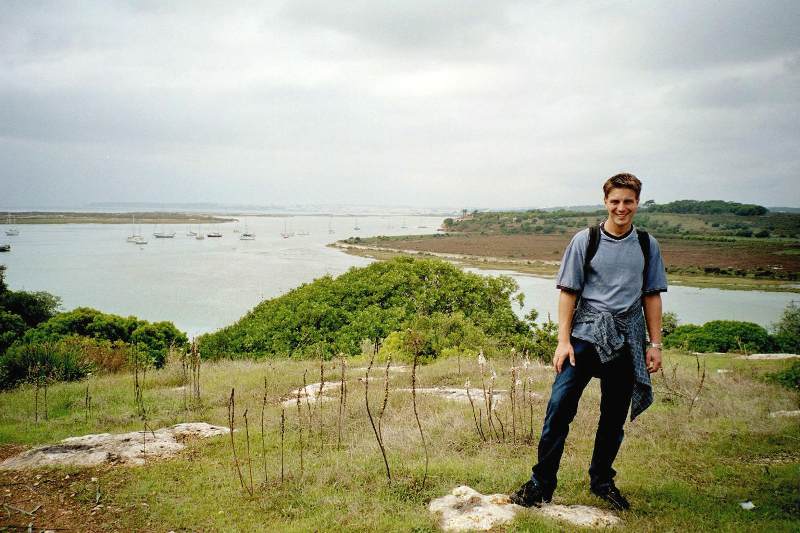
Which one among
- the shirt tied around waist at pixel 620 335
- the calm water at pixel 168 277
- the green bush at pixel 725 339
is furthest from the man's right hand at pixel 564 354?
the calm water at pixel 168 277

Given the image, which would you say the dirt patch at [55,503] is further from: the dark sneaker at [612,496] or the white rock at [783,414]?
the white rock at [783,414]

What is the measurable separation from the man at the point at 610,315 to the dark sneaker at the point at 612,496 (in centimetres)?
56

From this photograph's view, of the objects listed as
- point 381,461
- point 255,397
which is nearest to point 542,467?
point 381,461

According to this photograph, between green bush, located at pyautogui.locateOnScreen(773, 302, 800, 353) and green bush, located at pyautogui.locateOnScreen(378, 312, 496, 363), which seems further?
green bush, located at pyautogui.locateOnScreen(773, 302, 800, 353)

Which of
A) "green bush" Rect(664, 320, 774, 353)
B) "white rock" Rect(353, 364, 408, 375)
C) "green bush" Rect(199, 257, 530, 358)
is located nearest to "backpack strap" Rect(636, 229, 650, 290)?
"white rock" Rect(353, 364, 408, 375)

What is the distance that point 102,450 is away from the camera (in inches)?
216

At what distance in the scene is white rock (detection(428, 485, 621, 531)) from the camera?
359 centimetres

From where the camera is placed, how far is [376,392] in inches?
330

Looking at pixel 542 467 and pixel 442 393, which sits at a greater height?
pixel 542 467

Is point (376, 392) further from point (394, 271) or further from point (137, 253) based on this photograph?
point (137, 253)

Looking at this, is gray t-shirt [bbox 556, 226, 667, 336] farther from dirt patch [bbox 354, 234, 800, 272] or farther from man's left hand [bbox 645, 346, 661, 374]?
dirt patch [bbox 354, 234, 800, 272]

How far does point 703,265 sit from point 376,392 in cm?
5869

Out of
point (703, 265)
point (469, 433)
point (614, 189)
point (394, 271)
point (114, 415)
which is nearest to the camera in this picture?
point (614, 189)

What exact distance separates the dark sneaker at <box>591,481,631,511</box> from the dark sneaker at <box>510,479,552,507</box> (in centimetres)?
47
